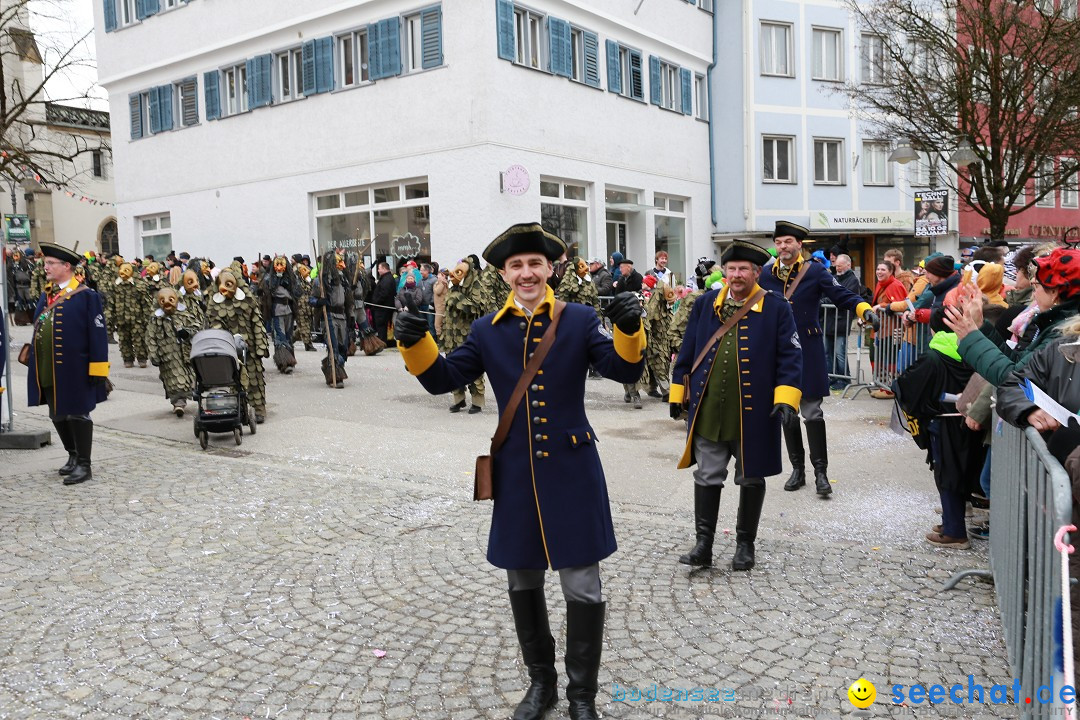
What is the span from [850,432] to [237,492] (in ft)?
19.7

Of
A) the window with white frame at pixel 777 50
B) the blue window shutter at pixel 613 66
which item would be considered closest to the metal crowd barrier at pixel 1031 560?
the blue window shutter at pixel 613 66

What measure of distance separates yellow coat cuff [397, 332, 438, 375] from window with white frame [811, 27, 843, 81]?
27.6 meters

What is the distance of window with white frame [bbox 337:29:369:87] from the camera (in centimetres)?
2166

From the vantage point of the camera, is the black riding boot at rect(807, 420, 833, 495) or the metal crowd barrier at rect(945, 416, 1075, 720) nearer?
the metal crowd barrier at rect(945, 416, 1075, 720)

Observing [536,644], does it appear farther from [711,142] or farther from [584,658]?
[711,142]

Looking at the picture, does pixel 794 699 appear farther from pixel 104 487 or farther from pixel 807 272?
pixel 104 487

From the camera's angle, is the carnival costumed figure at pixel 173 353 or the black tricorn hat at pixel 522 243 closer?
the black tricorn hat at pixel 522 243

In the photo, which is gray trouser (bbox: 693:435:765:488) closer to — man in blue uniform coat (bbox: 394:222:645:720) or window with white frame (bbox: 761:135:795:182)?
man in blue uniform coat (bbox: 394:222:645:720)

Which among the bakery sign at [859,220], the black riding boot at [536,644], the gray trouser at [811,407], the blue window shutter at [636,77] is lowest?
the black riding boot at [536,644]

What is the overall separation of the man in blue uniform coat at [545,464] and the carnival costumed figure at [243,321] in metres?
7.48

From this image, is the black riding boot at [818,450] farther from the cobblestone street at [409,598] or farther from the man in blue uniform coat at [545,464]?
the man in blue uniform coat at [545,464]

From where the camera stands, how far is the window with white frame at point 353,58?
21656 millimetres

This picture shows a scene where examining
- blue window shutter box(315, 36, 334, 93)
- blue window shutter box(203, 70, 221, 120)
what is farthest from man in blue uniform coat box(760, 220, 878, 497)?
blue window shutter box(203, 70, 221, 120)

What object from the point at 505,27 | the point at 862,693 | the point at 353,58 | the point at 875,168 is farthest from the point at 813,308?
the point at 875,168
